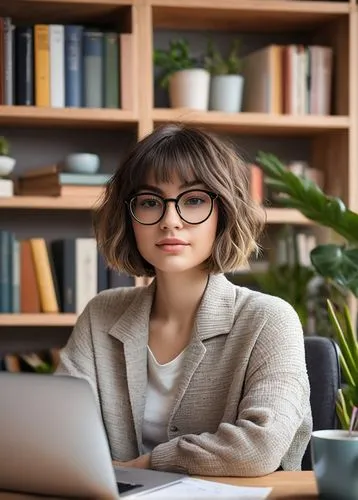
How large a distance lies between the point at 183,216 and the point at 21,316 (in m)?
1.77

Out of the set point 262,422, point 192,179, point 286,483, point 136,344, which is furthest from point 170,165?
point 286,483

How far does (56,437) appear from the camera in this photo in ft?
4.09

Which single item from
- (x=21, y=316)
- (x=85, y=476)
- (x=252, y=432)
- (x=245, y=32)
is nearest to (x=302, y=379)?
(x=252, y=432)

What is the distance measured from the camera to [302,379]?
1749 millimetres

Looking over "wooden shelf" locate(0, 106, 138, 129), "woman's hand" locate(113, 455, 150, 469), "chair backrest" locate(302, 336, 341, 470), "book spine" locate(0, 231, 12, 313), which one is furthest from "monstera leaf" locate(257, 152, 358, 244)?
"book spine" locate(0, 231, 12, 313)

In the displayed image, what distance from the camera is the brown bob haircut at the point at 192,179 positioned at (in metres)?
1.88

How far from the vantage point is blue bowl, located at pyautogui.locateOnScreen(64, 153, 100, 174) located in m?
3.55

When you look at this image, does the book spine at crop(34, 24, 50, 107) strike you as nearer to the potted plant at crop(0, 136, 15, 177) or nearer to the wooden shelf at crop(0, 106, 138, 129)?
the wooden shelf at crop(0, 106, 138, 129)

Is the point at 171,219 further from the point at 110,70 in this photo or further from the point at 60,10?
the point at 60,10

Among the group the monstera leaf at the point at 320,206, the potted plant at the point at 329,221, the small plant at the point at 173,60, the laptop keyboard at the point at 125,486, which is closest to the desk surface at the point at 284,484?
the laptop keyboard at the point at 125,486

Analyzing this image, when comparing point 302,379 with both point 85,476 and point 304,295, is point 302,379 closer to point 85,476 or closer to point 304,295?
point 85,476

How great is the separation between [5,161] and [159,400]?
5.92 feet

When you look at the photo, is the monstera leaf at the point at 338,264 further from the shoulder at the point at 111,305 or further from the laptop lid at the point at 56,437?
the laptop lid at the point at 56,437

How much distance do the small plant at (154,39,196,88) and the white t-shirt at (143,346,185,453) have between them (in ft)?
6.33
